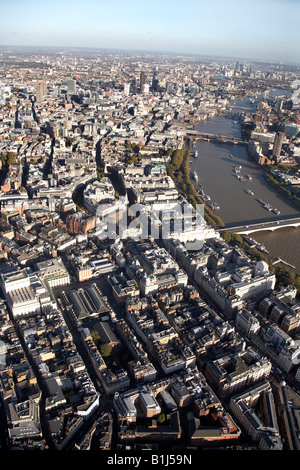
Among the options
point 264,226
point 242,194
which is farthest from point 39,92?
point 264,226

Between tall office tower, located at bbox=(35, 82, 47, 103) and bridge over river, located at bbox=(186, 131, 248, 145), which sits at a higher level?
tall office tower, located at bbox=(35, 82, 47, 103)

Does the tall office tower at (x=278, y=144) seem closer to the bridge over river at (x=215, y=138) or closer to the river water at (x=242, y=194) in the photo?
the river water at (x=242, y=194)

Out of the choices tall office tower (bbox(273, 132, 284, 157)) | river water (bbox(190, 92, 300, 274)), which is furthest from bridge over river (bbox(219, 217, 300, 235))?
tall office tower (bbox(273, 132, 284, 157))

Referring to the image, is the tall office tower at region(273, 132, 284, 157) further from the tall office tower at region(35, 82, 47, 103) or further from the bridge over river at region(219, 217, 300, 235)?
the tall office tower at region(35, 82, 47, 103)

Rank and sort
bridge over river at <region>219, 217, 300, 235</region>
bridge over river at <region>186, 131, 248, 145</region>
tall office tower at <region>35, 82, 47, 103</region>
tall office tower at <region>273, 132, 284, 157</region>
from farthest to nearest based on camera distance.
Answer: tall office tower at <region>35, 82, 47, 103</region> → bridge over river at <region>186, 131, 248, 145</region> → tall office tower at <region>273, 132, 284, 157</region> → bridge over river at <region>219, 217, 300, 235</region>

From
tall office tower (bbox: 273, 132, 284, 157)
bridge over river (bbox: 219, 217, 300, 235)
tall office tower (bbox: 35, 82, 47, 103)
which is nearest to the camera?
bridge over river (bbox: 219, 217, 300, 235)

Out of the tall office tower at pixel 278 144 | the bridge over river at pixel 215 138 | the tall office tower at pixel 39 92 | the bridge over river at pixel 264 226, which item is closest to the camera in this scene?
the bridge over river at pixel 264 226

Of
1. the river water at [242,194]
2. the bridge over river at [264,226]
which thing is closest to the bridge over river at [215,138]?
the river water at [242,194]

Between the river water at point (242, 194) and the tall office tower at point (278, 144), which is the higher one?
the tall office tower at point (278, 144)
